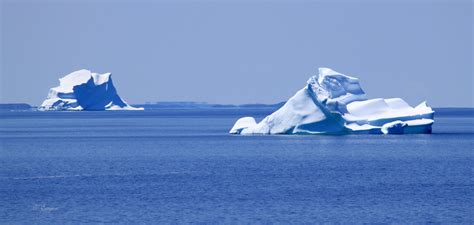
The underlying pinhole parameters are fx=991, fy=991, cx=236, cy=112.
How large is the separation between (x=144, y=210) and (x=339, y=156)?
22.8 m

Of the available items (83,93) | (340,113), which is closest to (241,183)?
(340,113)

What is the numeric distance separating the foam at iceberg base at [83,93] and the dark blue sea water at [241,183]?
81425 mm

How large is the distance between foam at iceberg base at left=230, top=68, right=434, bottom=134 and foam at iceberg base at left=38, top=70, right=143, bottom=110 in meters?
80.6

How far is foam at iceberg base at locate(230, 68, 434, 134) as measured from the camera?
5503cm

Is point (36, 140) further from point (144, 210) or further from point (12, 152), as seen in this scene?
point (144, 210)

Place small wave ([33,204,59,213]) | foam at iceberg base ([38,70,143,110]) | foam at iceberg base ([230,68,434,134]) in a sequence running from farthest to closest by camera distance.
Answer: foam at iceberg base ([38,70,143,110])
foam at iceberg base ([230,68,434,134])
small wave ([33,204,59,213])

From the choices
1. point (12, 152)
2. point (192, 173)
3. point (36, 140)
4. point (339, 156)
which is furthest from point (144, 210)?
point (36, 140)

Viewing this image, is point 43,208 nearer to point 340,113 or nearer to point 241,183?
point 241,183

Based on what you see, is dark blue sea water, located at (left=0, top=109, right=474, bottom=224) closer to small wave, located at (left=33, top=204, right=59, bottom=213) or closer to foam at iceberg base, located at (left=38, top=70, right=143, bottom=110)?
small wave, located at (left=33, top=204, right=59, bottom=213)

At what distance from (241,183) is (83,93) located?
368 feet

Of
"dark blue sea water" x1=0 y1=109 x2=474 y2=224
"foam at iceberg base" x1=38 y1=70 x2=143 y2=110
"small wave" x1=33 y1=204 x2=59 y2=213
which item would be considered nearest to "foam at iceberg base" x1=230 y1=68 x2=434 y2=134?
"dark blue sea water" x1=0 y1=109 x2=474 y2=224

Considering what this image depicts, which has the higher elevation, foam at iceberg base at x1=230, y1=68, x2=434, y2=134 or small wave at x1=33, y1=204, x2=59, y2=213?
foam at iceberg base at x1=230, y1=68, x2=434, y2=134

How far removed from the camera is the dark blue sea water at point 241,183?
90.9 ft

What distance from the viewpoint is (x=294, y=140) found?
64.2 m
